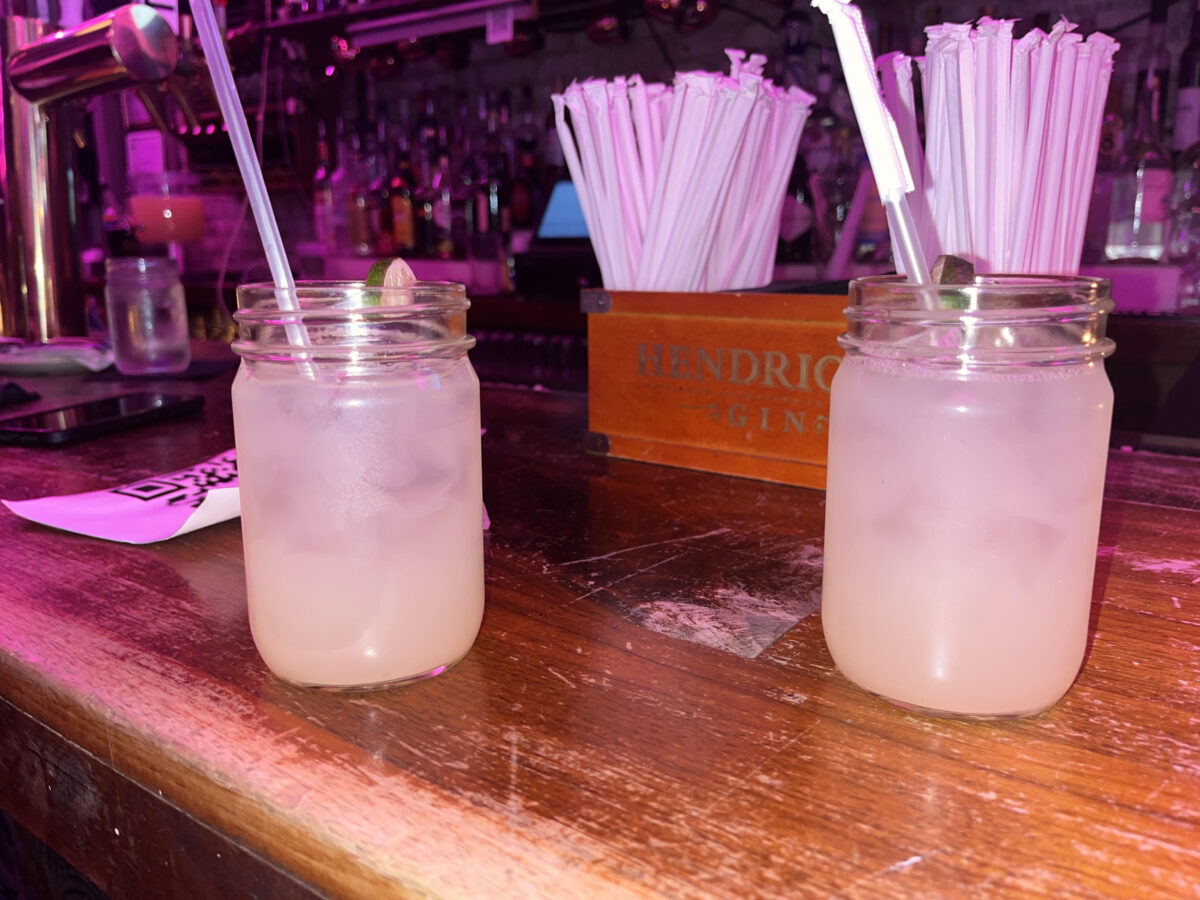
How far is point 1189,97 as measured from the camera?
191 centimetres

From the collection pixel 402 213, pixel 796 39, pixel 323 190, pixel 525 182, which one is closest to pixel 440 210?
pixel 402 213

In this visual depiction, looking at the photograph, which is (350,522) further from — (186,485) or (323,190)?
(323,190)

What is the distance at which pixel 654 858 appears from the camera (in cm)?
34

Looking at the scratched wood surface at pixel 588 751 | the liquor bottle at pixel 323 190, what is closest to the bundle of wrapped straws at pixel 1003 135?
the scratched wood surface at pixel 588 751

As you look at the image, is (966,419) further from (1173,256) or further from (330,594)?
(1173,256)

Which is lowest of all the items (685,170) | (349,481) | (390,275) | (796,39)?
(349,481)

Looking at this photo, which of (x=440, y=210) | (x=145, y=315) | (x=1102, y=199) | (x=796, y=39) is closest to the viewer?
(x=145, y=315)

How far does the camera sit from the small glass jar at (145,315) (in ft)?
4.84

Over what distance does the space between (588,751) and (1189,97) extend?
213cm

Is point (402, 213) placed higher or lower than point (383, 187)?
lower

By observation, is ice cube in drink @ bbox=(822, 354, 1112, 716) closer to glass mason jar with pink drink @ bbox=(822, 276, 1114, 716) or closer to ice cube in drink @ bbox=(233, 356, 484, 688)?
glass mason jar with pink drink @ bbox=(822, 276, 1114, 716)

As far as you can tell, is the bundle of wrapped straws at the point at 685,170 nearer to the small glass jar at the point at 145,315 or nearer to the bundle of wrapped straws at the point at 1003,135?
the bundle of wrapped straws at the point at 1003,135

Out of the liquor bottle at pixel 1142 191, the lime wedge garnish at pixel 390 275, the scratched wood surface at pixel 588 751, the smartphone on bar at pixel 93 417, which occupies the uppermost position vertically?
the liquor bottle at pixel 1142 191

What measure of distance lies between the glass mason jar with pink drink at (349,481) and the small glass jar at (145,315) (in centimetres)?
115
